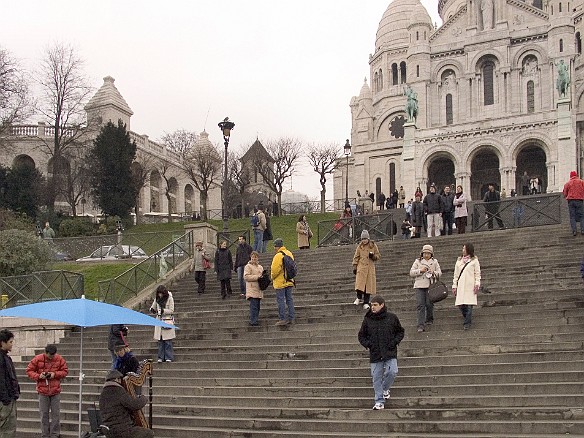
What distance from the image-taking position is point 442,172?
173 ft

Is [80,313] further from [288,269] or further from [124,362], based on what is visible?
[288,269]

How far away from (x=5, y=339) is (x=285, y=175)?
5864cm

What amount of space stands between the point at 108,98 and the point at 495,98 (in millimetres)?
29093

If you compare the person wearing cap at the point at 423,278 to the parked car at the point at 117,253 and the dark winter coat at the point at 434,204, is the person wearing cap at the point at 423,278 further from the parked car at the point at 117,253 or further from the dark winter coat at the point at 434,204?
the parked car at the point at 117,253

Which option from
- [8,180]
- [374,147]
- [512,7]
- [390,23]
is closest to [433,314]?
[8,180]

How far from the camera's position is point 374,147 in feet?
217

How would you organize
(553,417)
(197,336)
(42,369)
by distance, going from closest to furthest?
(553,417) → (42,369) → (197,336)

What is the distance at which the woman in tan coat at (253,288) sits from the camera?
14.0 m

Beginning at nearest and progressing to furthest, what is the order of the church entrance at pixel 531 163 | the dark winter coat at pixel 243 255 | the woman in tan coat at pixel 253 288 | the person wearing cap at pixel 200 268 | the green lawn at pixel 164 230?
the woman in tan coat at pixel 253 288, the dark winter coat at pixel 243 255, the person wearing cap at pixel 200 268, the green lawn at pixel 164 230, the church entrance at pixel 531 163

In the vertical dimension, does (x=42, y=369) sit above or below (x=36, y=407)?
above

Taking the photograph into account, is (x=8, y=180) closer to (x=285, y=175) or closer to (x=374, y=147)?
(x=285, y=175)

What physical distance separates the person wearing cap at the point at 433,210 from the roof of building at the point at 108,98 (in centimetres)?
3923

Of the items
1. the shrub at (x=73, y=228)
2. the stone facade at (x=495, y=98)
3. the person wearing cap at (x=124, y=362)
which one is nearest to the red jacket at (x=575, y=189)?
the person wearing cap at (x=124, y=362)

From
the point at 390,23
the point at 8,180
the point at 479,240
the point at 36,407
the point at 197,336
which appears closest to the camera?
the point at 36,407
